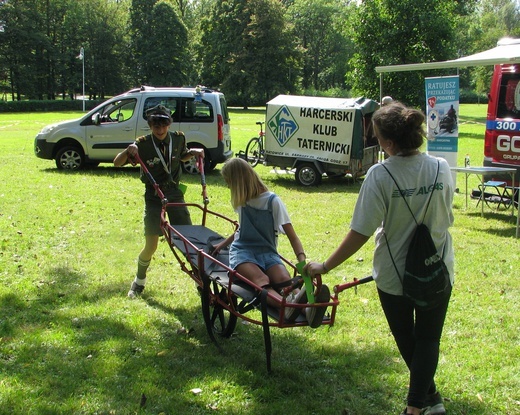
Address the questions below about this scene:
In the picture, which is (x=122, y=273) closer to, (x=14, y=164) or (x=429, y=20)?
(x=14, y=164)

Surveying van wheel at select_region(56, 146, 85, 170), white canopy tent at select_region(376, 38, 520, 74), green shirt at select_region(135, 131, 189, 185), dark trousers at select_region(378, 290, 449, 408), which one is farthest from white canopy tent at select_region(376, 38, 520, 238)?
van wheel at select_region(56, 146, 85, 170)

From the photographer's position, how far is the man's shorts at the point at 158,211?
221 inches

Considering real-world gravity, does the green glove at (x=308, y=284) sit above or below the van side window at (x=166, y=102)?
below

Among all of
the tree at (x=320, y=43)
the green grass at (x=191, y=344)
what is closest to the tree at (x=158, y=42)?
the tree at (x=320, y=43)

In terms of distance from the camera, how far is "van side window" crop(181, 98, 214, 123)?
45.7 feet

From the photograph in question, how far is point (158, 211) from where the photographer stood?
18.5 ft

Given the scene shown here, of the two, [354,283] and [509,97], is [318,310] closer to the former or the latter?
[354,283]

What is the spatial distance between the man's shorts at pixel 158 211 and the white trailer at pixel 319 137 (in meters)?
7.27

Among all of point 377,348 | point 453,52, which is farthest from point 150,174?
point 453,52

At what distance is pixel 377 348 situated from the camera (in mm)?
4656

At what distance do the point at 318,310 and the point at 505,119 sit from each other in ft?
25.1

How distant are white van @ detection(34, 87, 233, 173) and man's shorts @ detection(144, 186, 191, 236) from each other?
815 cm

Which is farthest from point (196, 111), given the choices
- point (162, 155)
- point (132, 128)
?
point (162, 155)

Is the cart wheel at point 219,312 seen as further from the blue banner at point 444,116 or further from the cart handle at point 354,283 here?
the blue banner at point 444,116
